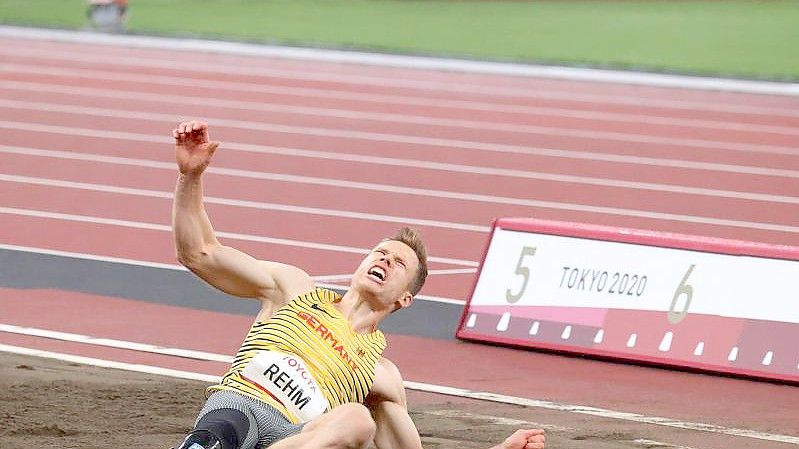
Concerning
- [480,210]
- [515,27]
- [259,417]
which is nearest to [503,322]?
[259,417]

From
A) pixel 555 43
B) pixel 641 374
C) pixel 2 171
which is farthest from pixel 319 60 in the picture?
pixel 641 374

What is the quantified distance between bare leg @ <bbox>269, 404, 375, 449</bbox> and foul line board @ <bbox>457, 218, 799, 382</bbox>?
285cm

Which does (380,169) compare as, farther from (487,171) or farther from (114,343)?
(114,343)

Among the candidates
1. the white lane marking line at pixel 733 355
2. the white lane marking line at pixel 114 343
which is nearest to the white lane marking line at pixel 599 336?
the white lane marking line at pixel 733 355

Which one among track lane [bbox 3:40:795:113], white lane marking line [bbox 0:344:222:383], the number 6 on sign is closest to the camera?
white lane marking line [bbox 0:344:222:383]

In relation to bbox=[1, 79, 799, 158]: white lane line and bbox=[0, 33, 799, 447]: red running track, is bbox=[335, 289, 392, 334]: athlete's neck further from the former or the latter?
bbox=[1, 79, 799, 158]: white lane line

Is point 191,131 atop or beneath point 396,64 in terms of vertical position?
beneath

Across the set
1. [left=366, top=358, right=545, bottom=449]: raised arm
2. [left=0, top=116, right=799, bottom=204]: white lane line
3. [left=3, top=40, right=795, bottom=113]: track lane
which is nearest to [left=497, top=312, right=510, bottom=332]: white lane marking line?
[left=366, top=358, right=545, bottom=449]: raised arm

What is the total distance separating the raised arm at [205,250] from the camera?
4.86 metres

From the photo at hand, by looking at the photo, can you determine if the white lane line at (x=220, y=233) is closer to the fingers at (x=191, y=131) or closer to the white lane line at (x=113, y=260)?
the white lane line at (x=113, y=260)

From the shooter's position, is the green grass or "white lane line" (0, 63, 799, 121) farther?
the green grass

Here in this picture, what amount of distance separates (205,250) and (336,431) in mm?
691

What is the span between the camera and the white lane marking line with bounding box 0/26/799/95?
17.4 metres

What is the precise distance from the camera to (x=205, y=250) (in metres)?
5.03
